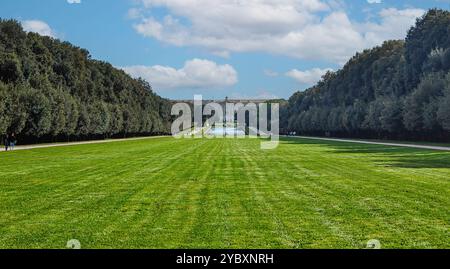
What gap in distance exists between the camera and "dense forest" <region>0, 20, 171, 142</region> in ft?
217

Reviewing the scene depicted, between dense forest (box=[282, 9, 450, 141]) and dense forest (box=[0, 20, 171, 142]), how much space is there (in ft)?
A: 139

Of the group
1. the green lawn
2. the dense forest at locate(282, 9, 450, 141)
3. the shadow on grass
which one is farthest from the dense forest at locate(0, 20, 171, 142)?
the dense forest at locate(282, 9, 450, 141)

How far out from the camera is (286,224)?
12.1 m

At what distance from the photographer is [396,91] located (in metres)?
99.7

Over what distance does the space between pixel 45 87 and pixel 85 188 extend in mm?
60538

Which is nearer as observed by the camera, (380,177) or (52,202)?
(52,202)

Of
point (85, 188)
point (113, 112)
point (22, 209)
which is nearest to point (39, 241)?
point (22, 209)

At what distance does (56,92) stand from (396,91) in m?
55.9

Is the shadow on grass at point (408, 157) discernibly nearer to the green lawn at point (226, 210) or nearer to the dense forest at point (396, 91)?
the green lawn at point (226, 210)

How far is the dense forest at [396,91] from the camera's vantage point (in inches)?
2886

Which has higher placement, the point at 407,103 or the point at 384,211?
the point at 407,103

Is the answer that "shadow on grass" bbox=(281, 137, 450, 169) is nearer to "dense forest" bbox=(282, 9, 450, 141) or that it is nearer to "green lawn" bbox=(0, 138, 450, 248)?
"green lawn" bbox=(0, 138, 450, 248)

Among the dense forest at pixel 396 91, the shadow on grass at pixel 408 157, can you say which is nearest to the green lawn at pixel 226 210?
the shadow on grass at pixel 408 157
